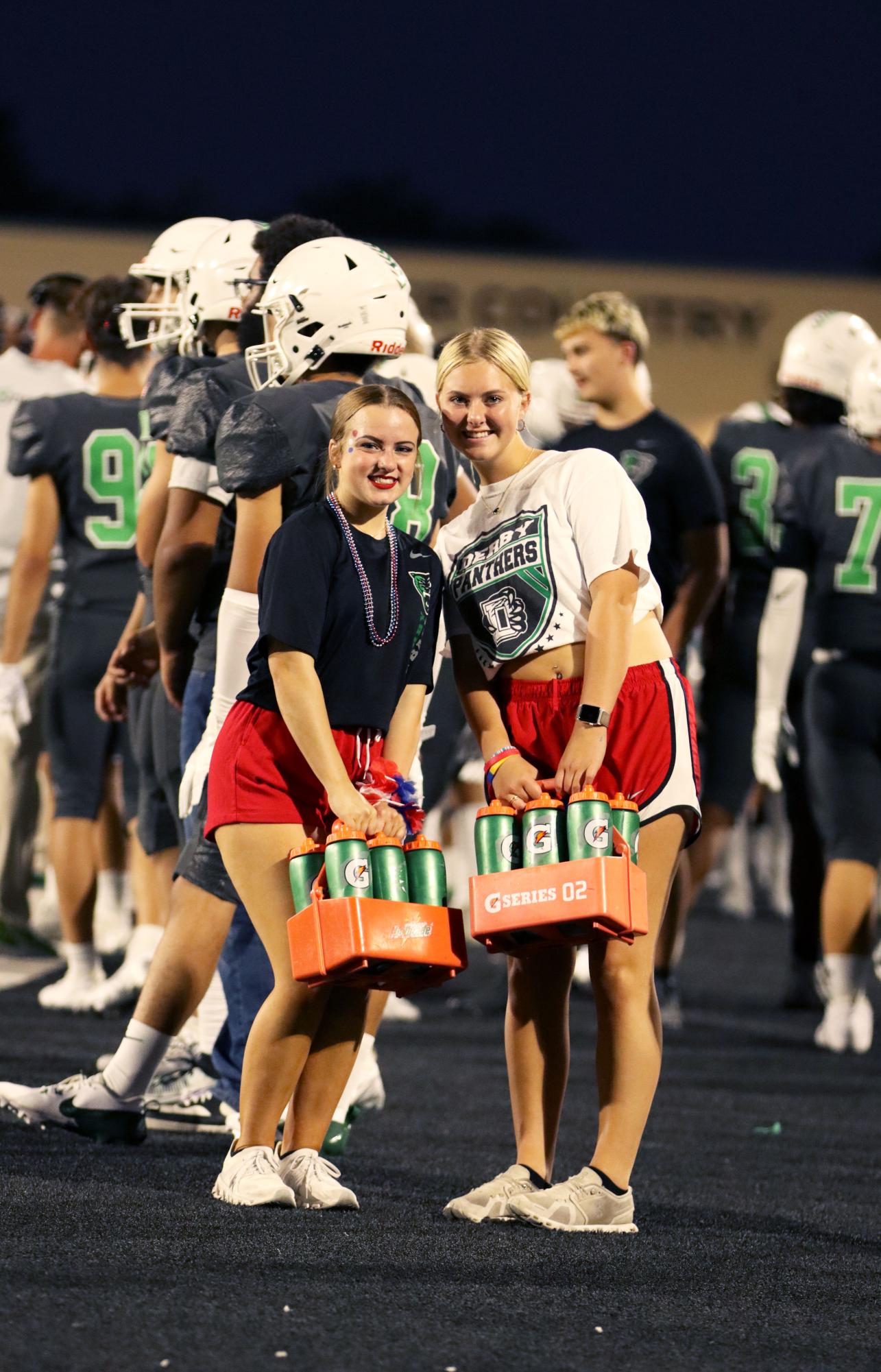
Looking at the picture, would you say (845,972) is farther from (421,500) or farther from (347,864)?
(347,864)

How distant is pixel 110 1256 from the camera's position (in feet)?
9.84

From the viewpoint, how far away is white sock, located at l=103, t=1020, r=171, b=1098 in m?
4.03

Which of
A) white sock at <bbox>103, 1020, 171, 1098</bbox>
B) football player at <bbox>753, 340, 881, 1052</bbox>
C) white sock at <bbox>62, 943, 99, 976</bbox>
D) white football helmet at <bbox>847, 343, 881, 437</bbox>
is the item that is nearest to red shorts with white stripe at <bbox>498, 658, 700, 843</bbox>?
white sock at <bbox>103, 1020, 171, 1098</bbox>

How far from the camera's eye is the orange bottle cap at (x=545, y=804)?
339 cm

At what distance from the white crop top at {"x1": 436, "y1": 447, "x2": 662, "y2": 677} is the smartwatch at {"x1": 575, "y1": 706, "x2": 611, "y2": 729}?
198mm

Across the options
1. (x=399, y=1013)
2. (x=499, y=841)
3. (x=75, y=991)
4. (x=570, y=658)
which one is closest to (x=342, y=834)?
(x=499, y=841)

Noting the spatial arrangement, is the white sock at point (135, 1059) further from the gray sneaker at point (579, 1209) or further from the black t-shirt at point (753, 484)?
the black t-shirt at point (753, 484)

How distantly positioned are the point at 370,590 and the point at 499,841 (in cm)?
49

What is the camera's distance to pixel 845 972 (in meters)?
6.33

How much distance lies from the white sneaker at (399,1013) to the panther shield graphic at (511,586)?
10.4 feet

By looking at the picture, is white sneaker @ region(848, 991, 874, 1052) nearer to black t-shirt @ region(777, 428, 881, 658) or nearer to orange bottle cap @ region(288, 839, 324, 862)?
black t-shirt @ region(777, 428, 881, 658)

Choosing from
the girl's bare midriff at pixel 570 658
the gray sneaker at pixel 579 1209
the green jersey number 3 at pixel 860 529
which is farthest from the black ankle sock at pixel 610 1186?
the green jersey number 3 at pixel 860 529

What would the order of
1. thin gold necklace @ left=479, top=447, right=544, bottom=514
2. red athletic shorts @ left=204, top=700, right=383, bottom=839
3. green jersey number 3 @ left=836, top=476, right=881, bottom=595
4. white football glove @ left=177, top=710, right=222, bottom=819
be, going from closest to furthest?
red athletic shorts @ left=204, top=700, right=383, bottom=839 < thin gold necklace @ left=479, top=447, right=544, bottom=514 < white football glove @ left=177, top=710, right=222, bottom=819 < green jersey number 3 @ left=836, top=476, right=881, bottom=595

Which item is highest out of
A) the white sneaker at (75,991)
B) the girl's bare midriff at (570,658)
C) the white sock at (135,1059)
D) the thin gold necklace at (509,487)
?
the thin gold necklace at (509,487)
